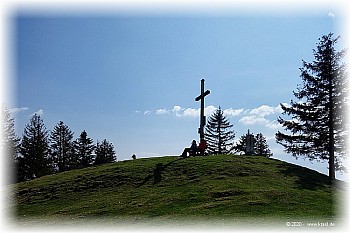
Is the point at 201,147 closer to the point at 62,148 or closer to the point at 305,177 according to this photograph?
the point at 305,177

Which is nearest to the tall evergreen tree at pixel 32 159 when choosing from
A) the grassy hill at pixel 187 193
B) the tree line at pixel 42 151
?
the tree line at pixel 42 151

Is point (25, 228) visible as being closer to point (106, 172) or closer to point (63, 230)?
point (63, 230)

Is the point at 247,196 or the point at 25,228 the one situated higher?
the point at 247,196

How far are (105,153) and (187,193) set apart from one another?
45433 mm

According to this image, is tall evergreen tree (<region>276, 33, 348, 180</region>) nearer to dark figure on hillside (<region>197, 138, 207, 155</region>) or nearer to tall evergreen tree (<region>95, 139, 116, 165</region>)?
dark figure on hillside (<region>197, 138, 207, 155</region>)

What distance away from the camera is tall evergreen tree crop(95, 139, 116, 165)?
5700cm

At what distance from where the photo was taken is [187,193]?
1538 cm

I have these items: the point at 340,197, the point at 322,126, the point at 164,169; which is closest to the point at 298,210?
the point at 340,197

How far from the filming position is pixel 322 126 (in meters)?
25.5

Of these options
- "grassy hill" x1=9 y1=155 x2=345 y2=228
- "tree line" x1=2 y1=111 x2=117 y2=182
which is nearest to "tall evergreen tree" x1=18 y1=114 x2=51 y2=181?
"tree line" x1=2 y1=111 x2=117 y2=182

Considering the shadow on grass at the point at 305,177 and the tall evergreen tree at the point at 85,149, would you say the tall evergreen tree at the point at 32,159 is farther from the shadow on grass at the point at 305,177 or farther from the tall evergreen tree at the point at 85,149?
the shadow on grass at the point at 305,177

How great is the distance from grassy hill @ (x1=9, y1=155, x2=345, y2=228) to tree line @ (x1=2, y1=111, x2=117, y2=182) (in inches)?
895

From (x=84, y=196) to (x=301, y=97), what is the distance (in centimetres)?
1610

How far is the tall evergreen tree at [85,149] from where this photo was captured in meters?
55.3
